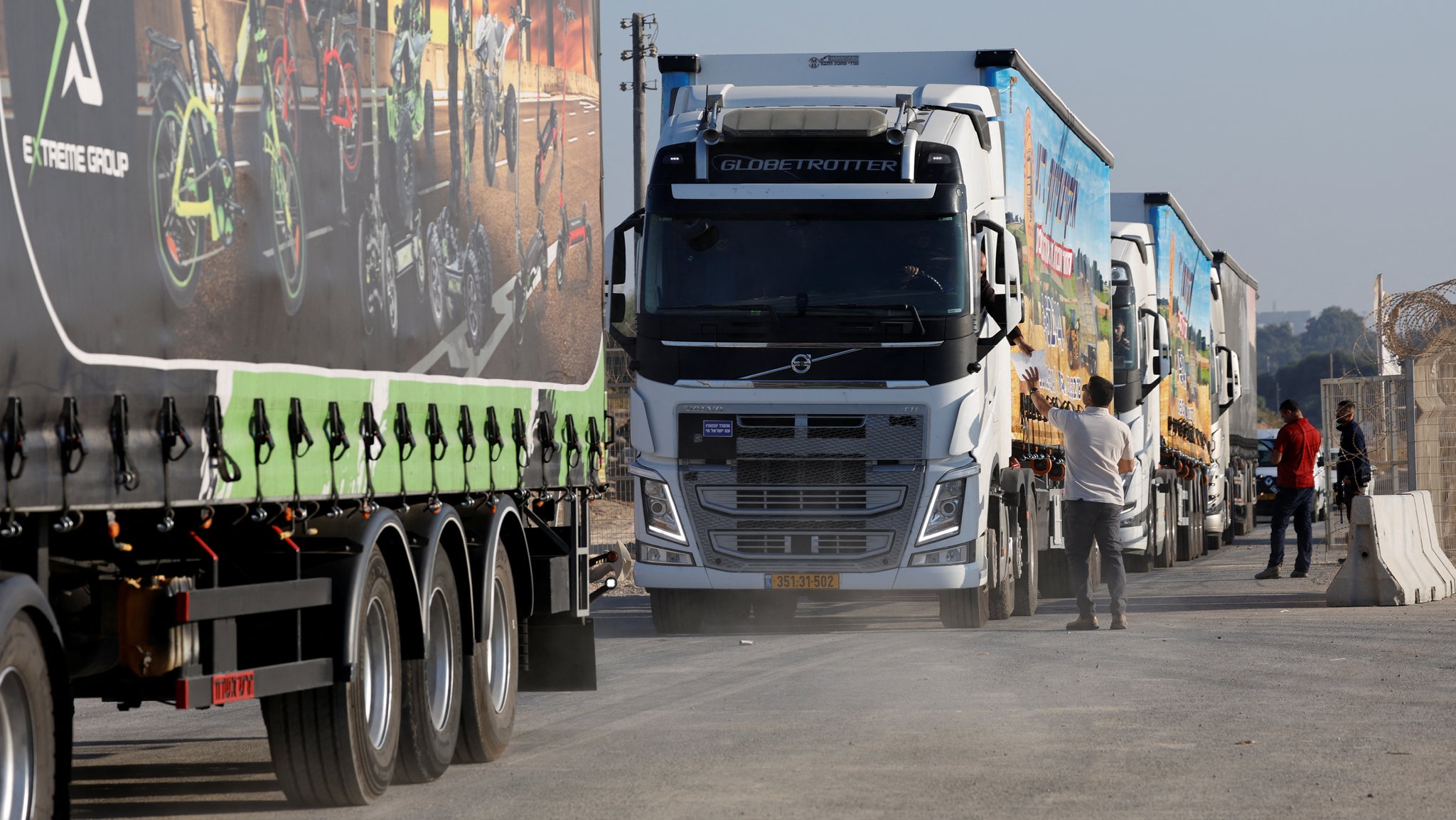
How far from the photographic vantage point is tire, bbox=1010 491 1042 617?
61.5ft

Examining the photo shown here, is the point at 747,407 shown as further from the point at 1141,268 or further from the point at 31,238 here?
the point at 1141,268

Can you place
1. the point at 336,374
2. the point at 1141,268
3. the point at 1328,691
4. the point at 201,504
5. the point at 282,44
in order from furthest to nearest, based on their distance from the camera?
the point at 1141,268, the point at 1328,691, the point at 336,374, the point at 282,44, the point at 201,504

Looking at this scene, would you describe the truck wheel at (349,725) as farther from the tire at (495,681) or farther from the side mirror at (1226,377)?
the side mirror at (1226,377)

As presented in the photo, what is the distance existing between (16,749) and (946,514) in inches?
427

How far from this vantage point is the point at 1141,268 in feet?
93.9

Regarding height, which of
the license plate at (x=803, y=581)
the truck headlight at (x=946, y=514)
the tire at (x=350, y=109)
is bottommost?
the license plate at (x=803, y=581)

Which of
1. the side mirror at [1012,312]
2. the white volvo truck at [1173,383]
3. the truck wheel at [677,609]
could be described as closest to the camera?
the side mirror at [1012,312]

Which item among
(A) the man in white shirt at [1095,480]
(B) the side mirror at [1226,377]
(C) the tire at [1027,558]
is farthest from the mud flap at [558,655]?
(B) the side mirror at [1226,377]

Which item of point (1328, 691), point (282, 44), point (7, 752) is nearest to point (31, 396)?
point (7, 752)

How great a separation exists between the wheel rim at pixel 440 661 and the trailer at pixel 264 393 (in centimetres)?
2

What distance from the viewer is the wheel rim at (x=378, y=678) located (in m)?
8.05

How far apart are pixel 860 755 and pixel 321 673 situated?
114 inches

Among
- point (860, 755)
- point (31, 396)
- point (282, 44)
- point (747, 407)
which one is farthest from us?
point (747, 407)

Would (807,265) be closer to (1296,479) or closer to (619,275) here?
(619,275)
